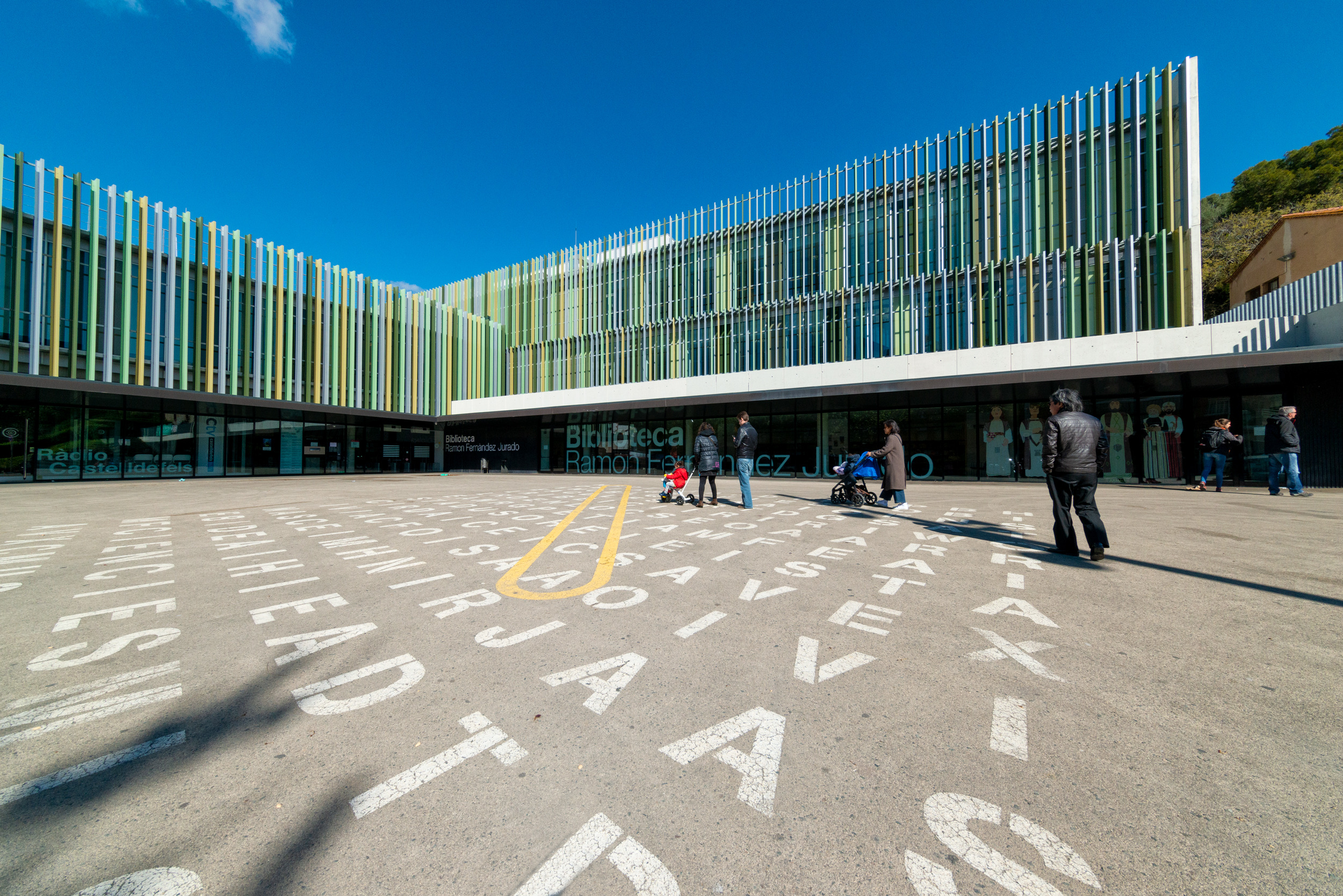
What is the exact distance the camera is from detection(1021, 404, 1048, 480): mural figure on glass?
18048 mm

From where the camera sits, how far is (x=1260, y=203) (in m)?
34.9

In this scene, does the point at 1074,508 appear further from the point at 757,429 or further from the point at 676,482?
the point at 757,429

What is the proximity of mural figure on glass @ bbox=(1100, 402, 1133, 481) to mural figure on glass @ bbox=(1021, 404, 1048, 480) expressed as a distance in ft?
5.86

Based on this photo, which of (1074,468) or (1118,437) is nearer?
(1074,468)

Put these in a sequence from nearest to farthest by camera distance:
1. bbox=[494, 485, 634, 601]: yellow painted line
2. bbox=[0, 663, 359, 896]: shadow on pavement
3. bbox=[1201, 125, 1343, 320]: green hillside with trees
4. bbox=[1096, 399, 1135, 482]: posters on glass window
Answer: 1. bbox=[0, 663, 359, 896]: shadow on pavement
2. bbox=[494, 485, 634, 601]: yellow painted line
3. bbox=[1096, 399, 1135, 482]: posters on glass window
4. bbox=[1201, 125, 1343, 320]: green hillside with trees

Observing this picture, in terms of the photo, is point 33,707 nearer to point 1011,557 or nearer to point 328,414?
point 1011,557

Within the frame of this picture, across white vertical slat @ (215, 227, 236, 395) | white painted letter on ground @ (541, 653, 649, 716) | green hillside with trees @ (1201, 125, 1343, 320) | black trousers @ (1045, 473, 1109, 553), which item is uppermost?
green hillside with trees @ (1201, 125, 1343, 320)

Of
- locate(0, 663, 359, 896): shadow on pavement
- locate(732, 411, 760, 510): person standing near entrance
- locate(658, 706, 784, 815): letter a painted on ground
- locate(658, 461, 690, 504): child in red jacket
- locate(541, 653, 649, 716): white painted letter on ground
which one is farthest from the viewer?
locate(658, 461, 690, 504): child in red jacket

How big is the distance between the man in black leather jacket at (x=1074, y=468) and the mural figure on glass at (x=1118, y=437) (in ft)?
48.2

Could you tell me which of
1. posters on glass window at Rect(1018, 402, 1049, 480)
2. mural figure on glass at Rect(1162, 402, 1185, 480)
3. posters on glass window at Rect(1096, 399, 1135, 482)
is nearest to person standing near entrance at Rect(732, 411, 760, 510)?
posters on glass window at Rect(1018, 402, 1049, 480)

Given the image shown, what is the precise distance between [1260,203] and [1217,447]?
1533 inches

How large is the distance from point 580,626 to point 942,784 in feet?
8.23

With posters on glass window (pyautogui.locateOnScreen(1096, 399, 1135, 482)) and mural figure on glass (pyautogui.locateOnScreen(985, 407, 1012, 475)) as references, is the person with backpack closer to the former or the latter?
posters on glass window (pyautogui.locateOnScreen(1096, 399, 1135, 482))

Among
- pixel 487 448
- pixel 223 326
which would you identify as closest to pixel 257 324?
pixel 223 326
